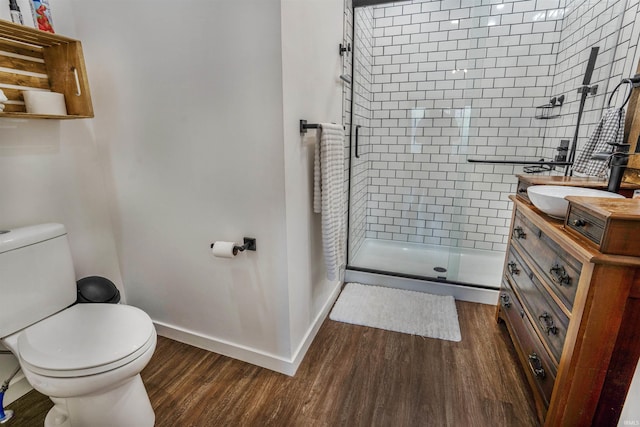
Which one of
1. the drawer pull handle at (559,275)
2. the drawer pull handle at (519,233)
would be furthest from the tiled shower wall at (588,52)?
the drawer pull handle at (559,275)

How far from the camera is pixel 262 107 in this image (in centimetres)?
133

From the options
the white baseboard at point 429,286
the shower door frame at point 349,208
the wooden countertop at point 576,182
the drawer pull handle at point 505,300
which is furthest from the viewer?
the white baseboard at point 429,286

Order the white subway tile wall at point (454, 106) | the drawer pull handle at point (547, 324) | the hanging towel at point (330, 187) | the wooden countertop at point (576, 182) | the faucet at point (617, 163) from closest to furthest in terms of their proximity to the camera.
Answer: the drawer pull handle at point (547, 324)
the faucet at point (617, 163)
the wooden countertop at point (576, 182)
the hanging towel at point (330, 187)
the white subway tile wall at point (454, 106)

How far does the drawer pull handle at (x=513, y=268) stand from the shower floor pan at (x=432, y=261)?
622 mm

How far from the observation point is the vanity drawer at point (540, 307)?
116 centimetres

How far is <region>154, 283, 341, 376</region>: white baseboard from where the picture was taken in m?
1.67

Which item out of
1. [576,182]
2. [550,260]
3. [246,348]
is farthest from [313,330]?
[576,182]

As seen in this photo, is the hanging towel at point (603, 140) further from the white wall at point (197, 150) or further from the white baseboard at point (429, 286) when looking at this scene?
the white wall at point (197, 150)

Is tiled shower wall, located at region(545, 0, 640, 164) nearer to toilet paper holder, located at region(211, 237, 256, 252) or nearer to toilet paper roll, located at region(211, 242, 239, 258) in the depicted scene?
toilet paper holder, located at region(211, 237, 256, 252)

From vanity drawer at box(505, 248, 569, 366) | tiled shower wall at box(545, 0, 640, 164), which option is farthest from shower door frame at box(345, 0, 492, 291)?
tiled shower wall at box(545, 0, 640, 164)

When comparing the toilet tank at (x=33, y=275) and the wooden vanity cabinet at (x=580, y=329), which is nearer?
the wooden vanity cabinet at (x=580, y=329)

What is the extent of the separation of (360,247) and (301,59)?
2079 millimetres

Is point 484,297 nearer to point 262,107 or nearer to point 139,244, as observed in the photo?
point 262,107

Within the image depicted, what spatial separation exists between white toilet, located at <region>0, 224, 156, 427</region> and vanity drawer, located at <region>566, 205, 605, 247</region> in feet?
5.66
